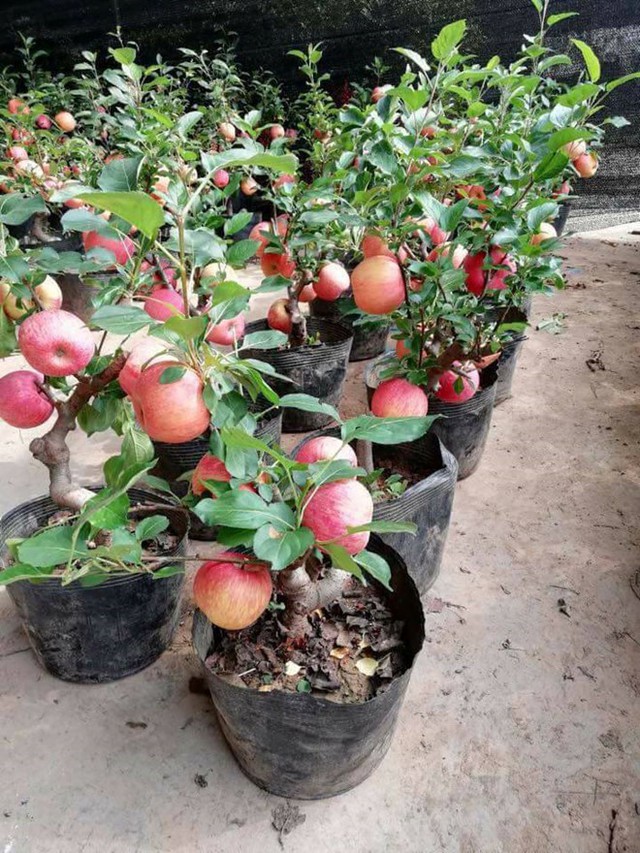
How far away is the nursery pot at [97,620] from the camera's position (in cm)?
132

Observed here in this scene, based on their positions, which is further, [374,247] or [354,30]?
[354,30]

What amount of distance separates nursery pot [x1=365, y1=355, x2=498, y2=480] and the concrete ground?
0.53ft

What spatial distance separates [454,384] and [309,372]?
0.82 m

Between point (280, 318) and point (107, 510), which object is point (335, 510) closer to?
point (107, 510)

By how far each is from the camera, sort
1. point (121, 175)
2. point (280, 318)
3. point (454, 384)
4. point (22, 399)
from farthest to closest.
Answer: point (280, 318) → point (454, 384) → point (22, 399) → point (121, 175)

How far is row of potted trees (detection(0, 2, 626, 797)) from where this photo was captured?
0.88 metres

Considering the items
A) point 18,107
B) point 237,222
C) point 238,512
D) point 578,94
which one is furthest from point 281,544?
point 18,107

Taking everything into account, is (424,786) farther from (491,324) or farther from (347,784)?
(491,324)

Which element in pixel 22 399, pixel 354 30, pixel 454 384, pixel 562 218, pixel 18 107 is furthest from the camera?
pixel 354 30

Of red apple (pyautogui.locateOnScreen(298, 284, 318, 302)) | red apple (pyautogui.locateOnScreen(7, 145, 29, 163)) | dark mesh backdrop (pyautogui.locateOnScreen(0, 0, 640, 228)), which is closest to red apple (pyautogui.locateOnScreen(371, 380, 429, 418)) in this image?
red apple (pyautogui.locateOnScreen(298, 284, 318, 302))

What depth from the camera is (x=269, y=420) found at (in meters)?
1.94

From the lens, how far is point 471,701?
138 centimetres

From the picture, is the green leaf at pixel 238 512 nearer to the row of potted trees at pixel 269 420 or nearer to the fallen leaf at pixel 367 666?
Result: the row of potted trees at pixel 269 420

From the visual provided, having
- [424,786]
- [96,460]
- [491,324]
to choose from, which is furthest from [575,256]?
[424,786]
